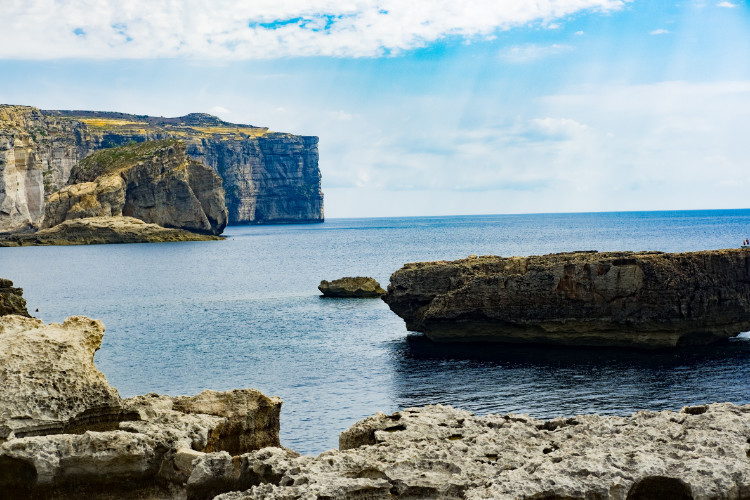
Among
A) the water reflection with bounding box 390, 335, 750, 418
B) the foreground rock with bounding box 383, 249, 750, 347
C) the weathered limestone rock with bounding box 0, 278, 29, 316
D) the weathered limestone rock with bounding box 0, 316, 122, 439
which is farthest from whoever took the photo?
the foreground rock with bounding box 383, 249, 750, 347

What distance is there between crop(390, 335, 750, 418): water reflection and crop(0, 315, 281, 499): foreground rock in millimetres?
12737

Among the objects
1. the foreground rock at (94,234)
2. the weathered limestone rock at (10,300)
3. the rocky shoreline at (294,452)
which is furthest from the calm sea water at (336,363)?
the foreground rock at (94,234)

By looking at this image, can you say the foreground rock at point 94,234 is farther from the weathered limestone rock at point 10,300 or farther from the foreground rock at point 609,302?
the foreground rock at point 609,302

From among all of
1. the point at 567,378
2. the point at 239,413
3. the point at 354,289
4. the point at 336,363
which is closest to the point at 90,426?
the point at 239,413

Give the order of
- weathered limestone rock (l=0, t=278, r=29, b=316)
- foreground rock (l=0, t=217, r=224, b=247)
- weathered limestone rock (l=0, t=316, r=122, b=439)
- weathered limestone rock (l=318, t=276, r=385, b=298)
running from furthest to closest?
foreground rock (l=0, t=217, r=224, b=247) → weathered limestone rock (l=318, t=276, r=385, b=298) → weathered limestone rock (l=0, t=278, r=29, b=316) → weathered limestone rock (l=0, t=316, r=122, b=439)

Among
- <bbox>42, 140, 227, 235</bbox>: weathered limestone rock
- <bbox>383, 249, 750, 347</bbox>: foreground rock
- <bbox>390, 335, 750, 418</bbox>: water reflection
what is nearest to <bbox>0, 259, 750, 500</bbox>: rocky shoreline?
<bbox>390, 335, 750, 418</bbox>: water reflection

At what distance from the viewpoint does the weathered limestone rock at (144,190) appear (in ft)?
521

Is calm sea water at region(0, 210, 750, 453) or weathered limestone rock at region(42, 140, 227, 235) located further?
weathered limestone rock at region(42, 140, 227, 235)

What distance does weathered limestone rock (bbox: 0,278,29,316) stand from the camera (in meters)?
32.3

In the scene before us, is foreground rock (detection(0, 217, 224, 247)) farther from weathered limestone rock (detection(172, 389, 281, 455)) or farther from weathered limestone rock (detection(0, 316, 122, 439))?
weathered limestone rock (detection(172, 389, 281, 455))

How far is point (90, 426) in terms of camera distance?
609 inches

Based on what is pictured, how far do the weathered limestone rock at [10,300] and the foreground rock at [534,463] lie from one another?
74.2ft

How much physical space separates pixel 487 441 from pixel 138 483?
5.81 m

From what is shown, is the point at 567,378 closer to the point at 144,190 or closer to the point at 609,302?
the point at 609,302
